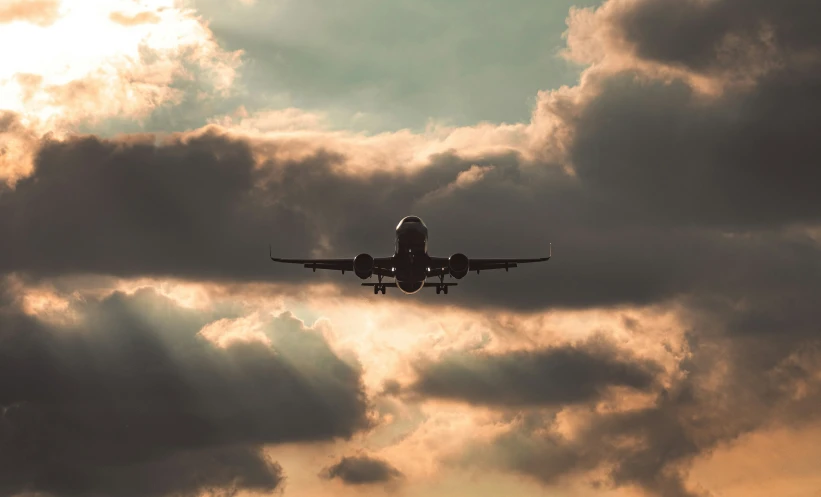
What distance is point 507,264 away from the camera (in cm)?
12812

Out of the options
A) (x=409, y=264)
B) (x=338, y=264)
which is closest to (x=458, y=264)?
(x=409, y=264)

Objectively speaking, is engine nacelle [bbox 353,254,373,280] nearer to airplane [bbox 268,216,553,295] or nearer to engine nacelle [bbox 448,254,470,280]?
airplane [bbox 268,216,553,295]

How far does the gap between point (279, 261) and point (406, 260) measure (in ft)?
79.0

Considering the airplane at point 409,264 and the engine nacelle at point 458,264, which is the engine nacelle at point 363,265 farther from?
the engine nacelle at point 458,264

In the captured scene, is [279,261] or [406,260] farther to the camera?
[279,261]

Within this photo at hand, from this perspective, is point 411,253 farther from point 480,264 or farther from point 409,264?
point 480,264

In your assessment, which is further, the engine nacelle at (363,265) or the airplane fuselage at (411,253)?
the engine nacelle at (363,265)

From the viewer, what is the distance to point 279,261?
129 m

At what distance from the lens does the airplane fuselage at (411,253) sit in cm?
10900

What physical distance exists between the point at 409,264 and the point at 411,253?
5.80 feet

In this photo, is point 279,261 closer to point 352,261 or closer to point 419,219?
point 352,261

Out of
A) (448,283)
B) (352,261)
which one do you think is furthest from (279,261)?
(448,283)

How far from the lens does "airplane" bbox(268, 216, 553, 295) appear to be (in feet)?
358

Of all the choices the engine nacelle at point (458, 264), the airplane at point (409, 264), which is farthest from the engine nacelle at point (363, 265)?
the engine nacelle at point (458, 264)
